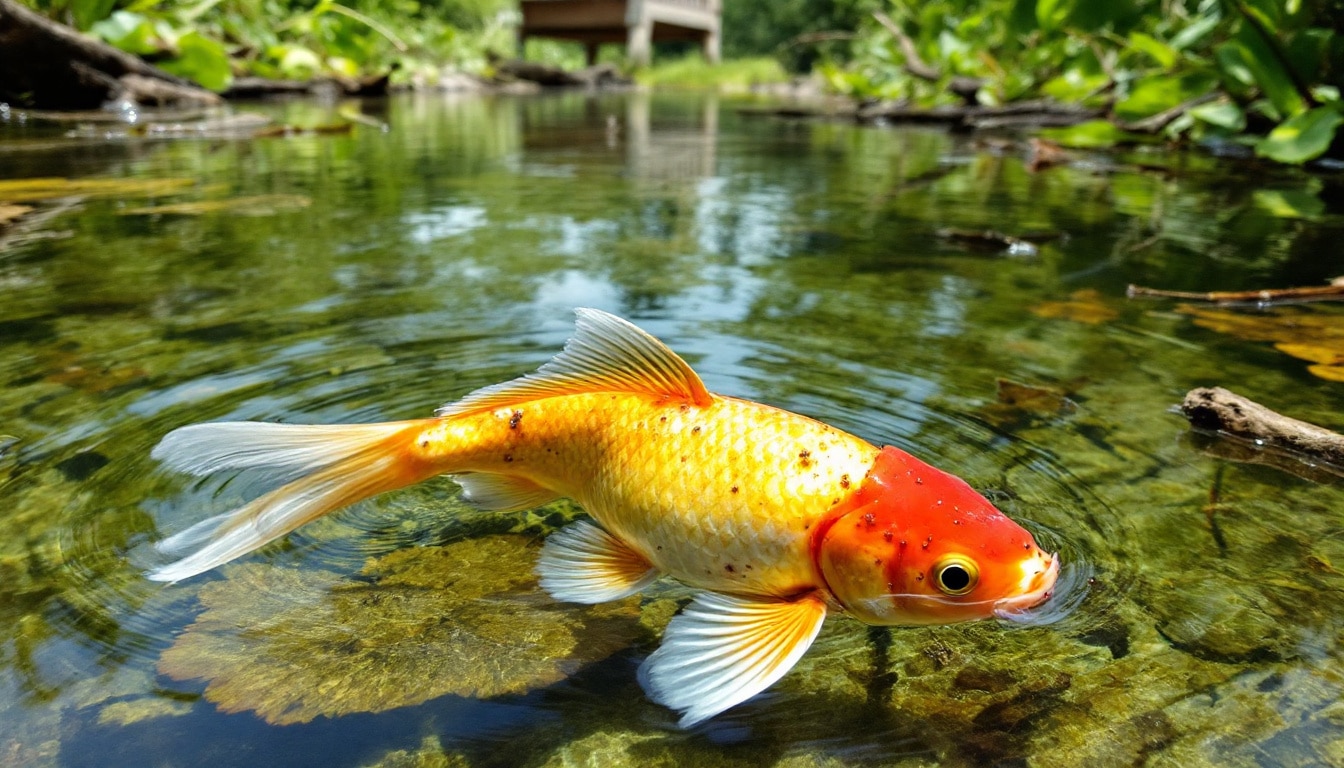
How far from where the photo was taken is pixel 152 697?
1616mm

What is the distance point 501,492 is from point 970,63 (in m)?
12.8

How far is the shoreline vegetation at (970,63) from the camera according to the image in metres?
6.63

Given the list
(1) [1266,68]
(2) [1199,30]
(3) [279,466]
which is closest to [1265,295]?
(3) [279,466]

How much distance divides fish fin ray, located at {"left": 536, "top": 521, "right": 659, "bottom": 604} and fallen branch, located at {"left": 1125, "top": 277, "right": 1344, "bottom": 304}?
2.80 metres

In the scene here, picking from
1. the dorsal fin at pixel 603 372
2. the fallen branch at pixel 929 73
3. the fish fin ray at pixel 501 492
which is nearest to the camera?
the dorsal fin at pixel 603 372

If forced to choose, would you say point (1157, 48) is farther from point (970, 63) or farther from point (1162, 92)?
point (970, 63)

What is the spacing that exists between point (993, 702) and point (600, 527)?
2.61 feet

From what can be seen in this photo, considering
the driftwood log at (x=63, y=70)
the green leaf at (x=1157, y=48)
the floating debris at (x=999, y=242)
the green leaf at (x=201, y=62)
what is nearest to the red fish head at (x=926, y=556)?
the floating debris at (x=999, y=242)

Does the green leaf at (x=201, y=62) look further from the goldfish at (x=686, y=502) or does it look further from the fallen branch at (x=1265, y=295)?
the goldfish at (x=686, y=502)

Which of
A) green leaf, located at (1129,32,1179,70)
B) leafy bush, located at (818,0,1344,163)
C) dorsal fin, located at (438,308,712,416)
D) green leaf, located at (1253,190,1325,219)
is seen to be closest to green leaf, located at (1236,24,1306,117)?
leafy bush, located at (818,0,1344,163)

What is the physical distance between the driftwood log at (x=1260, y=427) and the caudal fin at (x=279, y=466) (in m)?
2.12

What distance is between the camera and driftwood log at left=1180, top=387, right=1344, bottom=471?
97.5 inches

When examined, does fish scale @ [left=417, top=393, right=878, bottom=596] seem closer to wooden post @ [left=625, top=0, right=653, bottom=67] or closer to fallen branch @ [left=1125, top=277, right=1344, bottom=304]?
fallen branch @ [left=1125, top=277, right=1344, bottom=304]

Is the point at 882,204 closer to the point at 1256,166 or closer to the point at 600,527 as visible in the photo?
the point at 1256,166
